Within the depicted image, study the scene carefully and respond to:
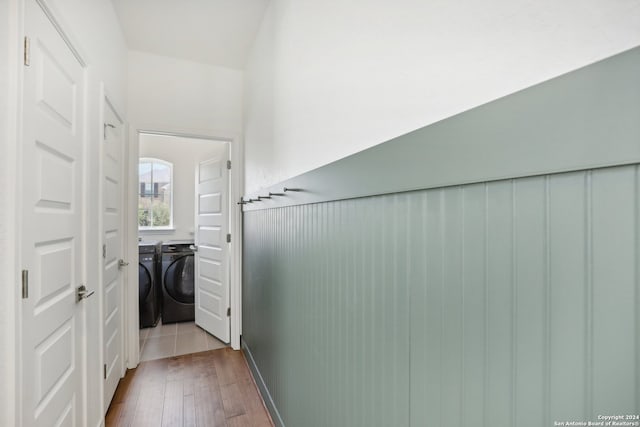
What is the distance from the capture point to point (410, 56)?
0.79 meters

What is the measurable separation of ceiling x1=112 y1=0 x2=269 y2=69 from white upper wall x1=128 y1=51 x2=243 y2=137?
108 mm

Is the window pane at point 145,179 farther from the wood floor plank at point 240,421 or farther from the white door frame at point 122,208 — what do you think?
the wood floor plank at point 240,421

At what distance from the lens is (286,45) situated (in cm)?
178

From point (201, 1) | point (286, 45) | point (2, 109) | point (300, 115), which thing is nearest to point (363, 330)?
point (300, 115)

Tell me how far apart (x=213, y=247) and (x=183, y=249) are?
0.88 meters

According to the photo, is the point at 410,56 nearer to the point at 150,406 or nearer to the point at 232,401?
the point at 232,401

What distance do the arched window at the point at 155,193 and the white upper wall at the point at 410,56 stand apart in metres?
3.62

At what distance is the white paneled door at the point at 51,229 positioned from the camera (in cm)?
106

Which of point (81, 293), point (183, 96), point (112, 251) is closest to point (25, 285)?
point (81, 293)

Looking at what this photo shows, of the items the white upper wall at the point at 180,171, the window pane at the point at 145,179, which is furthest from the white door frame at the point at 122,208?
the window pane at the point at 145,179

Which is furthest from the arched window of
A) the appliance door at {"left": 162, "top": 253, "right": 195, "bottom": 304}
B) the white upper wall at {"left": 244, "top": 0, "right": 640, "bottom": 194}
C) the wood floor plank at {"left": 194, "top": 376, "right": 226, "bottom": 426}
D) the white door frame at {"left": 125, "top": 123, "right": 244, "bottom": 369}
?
the white upper wall at {"left": 244, "top": 0, "right": 640, "bottom": 194}

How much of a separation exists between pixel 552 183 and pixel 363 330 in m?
0.69

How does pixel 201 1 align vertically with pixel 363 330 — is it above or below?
above

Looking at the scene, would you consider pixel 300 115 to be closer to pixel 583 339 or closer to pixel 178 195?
pixel 583 339
